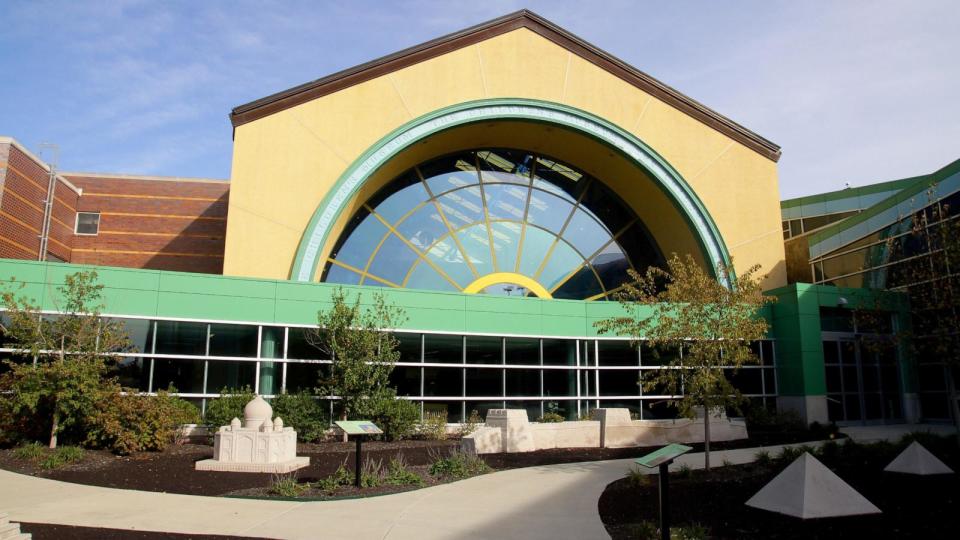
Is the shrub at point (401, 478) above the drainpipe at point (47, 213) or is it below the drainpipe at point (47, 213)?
below

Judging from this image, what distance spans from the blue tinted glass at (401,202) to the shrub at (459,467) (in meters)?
15.5

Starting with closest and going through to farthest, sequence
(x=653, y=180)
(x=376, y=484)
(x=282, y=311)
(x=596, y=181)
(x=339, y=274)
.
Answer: (x=376, y=484) → (x=282, y=311) → (x=339, y=274) → (x=653, y=180) → (x=596, y=181)

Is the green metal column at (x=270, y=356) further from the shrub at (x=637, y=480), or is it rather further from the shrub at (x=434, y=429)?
the shrub at (x=637, y=480)

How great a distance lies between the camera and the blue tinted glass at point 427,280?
28.0 m

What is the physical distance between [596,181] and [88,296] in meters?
21.4

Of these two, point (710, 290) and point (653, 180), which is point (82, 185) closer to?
point (653, 180)

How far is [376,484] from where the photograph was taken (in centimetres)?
1292

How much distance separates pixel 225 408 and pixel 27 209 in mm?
16820

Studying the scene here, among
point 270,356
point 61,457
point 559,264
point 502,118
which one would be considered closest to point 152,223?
point 270,356

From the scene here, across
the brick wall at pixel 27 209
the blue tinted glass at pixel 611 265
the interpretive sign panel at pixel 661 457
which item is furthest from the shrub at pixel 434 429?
the brick wall at pixel 27 209

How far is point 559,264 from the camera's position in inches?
1188

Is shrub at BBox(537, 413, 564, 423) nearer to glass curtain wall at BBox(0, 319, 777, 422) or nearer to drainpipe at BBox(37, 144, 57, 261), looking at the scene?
glass curtain wall at BBox(0, 319, 777, 422)

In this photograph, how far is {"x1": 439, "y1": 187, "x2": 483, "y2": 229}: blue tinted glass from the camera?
2970cm

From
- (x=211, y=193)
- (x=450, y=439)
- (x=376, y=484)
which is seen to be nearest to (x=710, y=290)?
(x=376, y=484)
